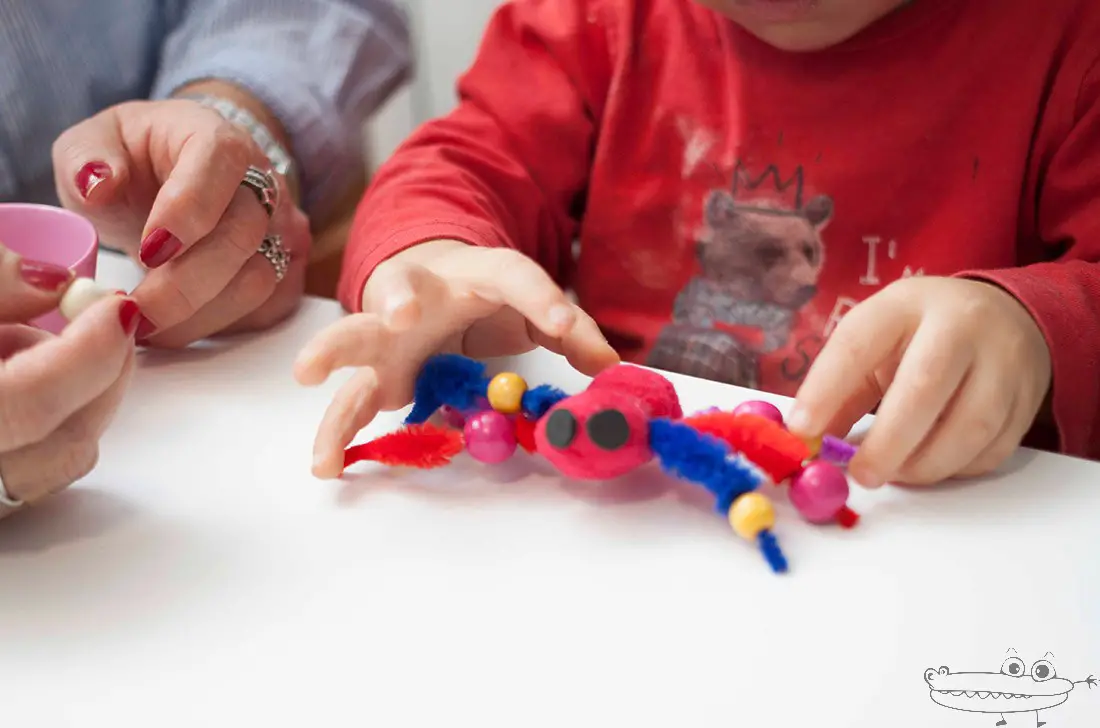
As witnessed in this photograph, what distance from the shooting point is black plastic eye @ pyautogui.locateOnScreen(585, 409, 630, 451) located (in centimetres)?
40

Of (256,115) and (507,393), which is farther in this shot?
(256,115)

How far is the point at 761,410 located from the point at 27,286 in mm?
355

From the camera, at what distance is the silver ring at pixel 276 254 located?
0.58 meters

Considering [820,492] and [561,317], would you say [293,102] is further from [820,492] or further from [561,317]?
→ [820,492]

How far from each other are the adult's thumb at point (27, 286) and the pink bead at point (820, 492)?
362mm

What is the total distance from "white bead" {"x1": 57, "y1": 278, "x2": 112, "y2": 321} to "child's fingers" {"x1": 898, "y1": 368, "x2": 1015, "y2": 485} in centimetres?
40

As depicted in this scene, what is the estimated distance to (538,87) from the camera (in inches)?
27.3

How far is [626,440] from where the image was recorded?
403 mm

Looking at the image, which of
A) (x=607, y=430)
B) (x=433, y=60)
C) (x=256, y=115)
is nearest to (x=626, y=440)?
(x=607, y=430)

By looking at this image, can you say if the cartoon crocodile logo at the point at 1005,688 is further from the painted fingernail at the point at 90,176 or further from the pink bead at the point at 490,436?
the painted fingernail at the point at 90,176

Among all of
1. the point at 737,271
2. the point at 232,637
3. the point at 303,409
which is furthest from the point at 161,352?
the point at 737,271

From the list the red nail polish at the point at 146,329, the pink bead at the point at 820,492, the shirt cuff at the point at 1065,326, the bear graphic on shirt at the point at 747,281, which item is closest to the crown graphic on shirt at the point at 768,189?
the bear graphic on shirt at the point at 747,281

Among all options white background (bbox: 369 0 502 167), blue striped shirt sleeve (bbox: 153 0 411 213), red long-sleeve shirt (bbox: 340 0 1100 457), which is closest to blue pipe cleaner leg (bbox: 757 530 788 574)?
red long-sleeve shirt (bbox: 340 0 1100 457)

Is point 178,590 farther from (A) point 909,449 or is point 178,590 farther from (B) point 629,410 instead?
(A) point 909,449
